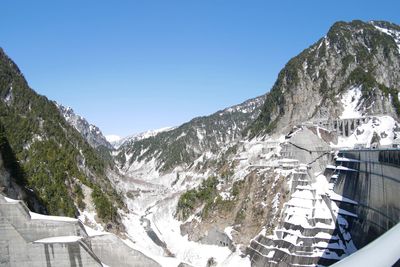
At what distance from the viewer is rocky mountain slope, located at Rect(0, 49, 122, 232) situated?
58.2 meters

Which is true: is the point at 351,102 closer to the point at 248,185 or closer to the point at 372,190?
the point at 248,185

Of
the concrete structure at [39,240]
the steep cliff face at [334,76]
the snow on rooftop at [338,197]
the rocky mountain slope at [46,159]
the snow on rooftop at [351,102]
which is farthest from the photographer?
the steep cliff face at [334,76]

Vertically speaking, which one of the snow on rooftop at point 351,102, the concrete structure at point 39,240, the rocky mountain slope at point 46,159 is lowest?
the concrete structure at point 39,240

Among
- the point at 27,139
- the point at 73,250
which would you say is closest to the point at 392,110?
the point at 27,139

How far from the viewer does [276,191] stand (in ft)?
223

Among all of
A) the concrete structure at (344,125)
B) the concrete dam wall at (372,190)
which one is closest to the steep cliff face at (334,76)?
the concrete structure at (344,125)

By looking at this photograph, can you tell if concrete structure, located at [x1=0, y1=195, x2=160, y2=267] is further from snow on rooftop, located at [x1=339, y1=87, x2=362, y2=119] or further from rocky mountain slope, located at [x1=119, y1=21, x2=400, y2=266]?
snow on rooftop, located at [x1=339, y1=87, x2=362, y2=119]

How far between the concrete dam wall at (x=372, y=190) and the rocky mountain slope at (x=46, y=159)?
32.5 metres

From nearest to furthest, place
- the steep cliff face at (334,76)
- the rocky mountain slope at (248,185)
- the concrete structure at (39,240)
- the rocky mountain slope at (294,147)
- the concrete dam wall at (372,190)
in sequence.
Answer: the concrete structure at (39,240)
the concrete dam wall at (372,190)
the rocky mountain slope at (248,185)
the rocky mountain slope at (294,147)
the steep cliff face at (334,76)

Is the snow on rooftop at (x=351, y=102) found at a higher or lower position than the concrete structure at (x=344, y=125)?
higher

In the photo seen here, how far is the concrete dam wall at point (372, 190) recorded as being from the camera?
139 feet

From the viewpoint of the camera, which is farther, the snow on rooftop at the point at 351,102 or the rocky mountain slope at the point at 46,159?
the snow on rooftop at the point at 351,102

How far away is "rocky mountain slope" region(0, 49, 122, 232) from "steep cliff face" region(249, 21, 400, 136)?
58.2 meters

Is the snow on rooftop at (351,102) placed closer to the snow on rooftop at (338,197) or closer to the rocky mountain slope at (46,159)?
the snow on rooftop at (338,197)
